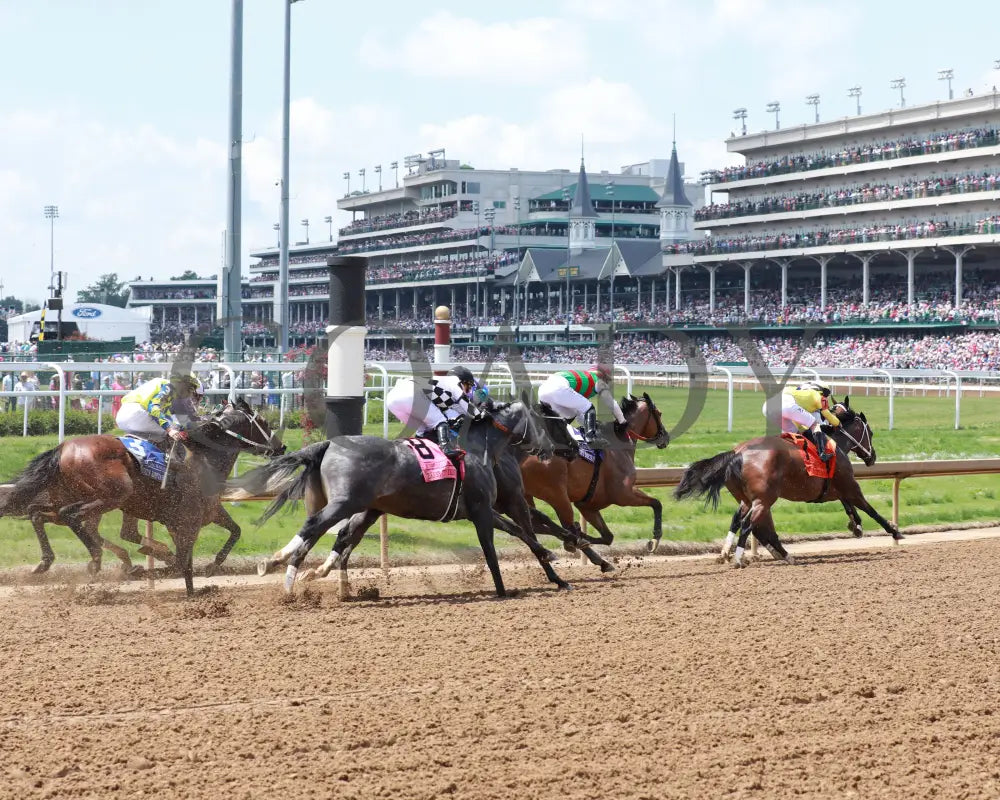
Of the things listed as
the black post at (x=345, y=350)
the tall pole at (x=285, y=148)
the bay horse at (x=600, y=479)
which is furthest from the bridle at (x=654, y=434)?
the tall pole at (x=285, y=148)

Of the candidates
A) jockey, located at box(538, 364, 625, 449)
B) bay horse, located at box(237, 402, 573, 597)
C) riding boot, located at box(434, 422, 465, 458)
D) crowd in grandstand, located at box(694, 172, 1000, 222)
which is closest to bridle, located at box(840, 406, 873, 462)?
jockey, located at box(538, 364, 625, 449)

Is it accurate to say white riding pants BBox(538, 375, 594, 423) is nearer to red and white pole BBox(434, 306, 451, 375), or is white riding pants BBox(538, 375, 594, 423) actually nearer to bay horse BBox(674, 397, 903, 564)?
bay horse BBox(674, 397, 903, 564)

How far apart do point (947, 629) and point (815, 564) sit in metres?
2.77

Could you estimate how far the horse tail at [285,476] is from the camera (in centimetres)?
727

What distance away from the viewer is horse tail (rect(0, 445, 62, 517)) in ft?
24.9

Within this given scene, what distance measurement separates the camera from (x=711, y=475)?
9359mm

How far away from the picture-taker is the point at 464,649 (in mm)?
5820

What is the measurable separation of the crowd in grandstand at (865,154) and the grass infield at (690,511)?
3319cm

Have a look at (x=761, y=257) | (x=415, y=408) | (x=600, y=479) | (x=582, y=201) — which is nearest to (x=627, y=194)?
(x=582, y=201)

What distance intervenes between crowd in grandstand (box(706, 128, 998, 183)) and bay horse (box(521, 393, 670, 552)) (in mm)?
45574

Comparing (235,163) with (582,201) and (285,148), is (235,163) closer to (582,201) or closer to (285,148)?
(285,148)

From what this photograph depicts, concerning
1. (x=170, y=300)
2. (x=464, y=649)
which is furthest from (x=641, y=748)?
(x=170, y=300)

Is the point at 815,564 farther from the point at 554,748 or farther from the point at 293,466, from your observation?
the point at 554,748

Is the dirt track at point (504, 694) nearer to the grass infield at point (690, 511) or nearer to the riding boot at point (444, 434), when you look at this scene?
the riding boot at point (444, 434)
